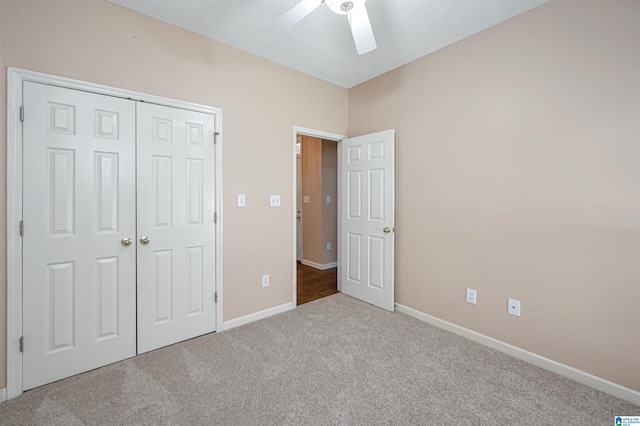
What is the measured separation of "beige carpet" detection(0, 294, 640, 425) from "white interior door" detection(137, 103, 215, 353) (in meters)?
0.24

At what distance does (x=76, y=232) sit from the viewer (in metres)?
1.98

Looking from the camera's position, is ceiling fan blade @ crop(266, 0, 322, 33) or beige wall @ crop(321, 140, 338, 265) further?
beige wall @ crop(321, 140, 338, 265)

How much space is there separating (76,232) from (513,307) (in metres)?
3.35

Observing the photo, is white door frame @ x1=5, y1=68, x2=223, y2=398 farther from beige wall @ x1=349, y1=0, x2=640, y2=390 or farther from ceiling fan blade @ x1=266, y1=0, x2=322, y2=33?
beige wall @ x1=349, y1=0, x2=640, y2=390

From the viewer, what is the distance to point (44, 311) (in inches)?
74.1

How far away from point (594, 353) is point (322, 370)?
186 cm

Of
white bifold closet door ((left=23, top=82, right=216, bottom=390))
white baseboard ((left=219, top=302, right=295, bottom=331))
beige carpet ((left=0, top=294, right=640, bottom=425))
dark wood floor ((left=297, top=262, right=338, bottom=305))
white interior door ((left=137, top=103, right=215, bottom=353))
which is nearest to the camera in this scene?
beige carpet ((left=0, top=294, right=640, bottom=425))

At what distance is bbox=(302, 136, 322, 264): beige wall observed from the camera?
198 inches

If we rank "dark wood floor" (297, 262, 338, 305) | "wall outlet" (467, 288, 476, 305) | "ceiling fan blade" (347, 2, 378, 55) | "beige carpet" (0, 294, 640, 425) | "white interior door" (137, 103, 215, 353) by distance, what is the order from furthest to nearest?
"dark wood floor" (297, 262, 338, 305)
"wall outlet" (467, 288, 476, 305)
"white interior door" (137, 103, 215, 353)
"ceiling fan blade" (347, 2, 378, 55)
"beige carpet" (0, 294, 640, 425)

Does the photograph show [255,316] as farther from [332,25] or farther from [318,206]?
[332,25]

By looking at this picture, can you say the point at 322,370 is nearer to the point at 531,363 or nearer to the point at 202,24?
the point at 531,363

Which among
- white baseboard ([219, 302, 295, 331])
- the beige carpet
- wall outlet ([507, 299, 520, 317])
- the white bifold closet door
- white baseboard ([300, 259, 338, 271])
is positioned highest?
the white bifold closet door

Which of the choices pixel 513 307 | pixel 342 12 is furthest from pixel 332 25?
pixel 513 307

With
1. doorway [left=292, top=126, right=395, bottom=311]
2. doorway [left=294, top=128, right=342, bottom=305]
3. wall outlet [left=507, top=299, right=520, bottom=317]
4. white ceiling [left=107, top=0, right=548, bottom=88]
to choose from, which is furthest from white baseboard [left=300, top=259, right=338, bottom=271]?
white ceiling [left=107, top=0, right=548, bottom=88]
